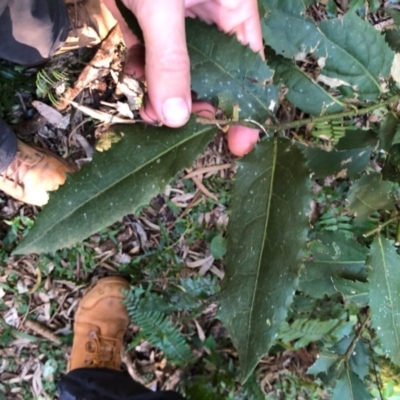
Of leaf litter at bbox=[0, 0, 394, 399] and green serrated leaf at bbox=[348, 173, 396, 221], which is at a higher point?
green serrated leaf at bbox=[348, 173, 396, 221]

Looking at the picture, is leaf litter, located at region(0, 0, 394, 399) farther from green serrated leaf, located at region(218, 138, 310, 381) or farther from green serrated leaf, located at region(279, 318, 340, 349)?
green serrated leaf, located at region(218, 138, 310, 381)

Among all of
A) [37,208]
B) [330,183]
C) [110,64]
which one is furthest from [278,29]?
[37,208]

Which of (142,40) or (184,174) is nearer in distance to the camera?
(142,40)

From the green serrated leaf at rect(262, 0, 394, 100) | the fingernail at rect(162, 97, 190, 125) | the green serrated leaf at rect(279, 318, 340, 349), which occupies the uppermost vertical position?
the green serrated leaf at rect(262, 0, 394, 100)

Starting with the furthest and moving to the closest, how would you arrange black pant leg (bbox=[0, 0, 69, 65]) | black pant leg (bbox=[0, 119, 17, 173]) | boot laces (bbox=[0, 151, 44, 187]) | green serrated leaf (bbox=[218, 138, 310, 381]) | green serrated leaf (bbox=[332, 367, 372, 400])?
1. boot laces (bbox=[0, 151, 44, 187])
2. black pant leg (bbox=[0, 119, 17, 173])
3. black pant leg (bbox=[0, 0, 69, 65])
4. green serrated leaf (bbox=[332, 367, 372, 400])
5. green serrated leaf (bbox=[218, 138, 310, 381])

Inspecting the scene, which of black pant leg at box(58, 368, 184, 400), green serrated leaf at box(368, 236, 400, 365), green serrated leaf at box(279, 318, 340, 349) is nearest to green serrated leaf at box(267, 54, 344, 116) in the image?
→ green serrated leaf at box(368, 236, 400, 365)

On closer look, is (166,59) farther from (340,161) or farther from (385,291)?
→ (385,291)

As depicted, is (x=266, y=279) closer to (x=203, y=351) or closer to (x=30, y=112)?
(x=203, y=351)

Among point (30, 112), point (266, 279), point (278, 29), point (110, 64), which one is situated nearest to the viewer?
point (266, 279)
